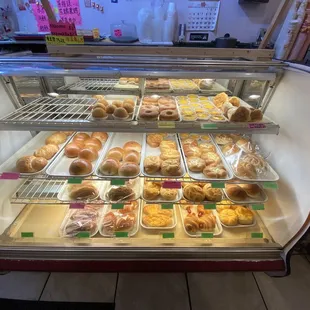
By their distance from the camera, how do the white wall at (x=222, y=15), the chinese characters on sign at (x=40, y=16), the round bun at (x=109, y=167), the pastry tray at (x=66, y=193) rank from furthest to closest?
1. the chinese characters on sign at (x=40, y=16)
2. the white wall at (x=222, y=15)
3. the pastry tray at (x=66, y=193)
4. the round bun at (x=109, y=167)

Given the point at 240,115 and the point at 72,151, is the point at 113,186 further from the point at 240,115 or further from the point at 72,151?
the point at 240,115

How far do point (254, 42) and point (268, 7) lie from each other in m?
0.59

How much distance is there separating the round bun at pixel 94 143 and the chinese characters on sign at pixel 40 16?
12.1 ft

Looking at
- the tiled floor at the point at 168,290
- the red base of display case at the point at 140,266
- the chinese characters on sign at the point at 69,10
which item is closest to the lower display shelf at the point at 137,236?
the red base of display case at the point at 140,266

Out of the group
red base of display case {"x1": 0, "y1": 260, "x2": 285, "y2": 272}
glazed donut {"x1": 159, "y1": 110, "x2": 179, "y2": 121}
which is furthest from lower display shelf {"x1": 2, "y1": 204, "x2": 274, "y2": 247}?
glazed donut {"x1": 159, "y1": 110, "x2": 179, "y2": 121}

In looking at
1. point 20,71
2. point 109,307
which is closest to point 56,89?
point 20,71

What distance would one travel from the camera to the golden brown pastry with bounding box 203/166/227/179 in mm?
1495

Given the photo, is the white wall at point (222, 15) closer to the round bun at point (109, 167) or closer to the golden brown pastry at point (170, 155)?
the golden brown pastry at point (170, 155)

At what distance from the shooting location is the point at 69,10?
13.1 feet

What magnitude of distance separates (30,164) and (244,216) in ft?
5.52

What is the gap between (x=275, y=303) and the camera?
1.70 metres

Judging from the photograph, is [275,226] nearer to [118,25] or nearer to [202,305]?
[202,305]

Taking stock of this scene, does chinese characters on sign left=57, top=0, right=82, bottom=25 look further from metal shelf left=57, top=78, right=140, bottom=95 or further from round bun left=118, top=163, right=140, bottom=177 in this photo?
round bun left=118, top=163, right=140, bottom=177

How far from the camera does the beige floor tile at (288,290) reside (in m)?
1.70
